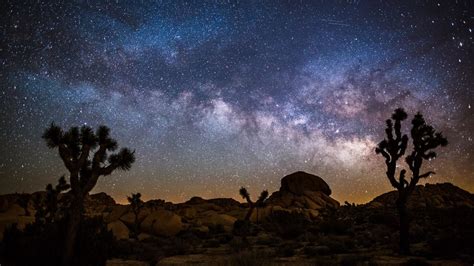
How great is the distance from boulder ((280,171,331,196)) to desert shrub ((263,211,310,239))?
2763 centimetres

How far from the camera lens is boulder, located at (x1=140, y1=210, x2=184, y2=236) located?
100ft

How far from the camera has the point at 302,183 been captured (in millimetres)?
66188

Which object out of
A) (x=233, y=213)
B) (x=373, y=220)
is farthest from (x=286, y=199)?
(x=373, y=220)

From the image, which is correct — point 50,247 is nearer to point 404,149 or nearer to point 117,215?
point 404,149

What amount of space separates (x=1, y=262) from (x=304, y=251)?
11.7m

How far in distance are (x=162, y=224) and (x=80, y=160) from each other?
21.0 metres

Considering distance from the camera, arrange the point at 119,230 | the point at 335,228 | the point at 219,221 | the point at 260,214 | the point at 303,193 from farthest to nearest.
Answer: the point at 303,193, the point at 260,214, the point at 219,221, the point at 119,230, the point at 335,228

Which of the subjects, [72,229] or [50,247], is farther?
[50,247]

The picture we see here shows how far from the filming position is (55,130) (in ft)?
39.0

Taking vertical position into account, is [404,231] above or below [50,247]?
above

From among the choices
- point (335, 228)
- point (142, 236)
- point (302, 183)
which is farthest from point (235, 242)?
point (302, 183)

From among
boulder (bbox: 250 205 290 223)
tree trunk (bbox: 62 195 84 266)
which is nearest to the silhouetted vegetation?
tree trunk (bbox: 62 195 84 266)

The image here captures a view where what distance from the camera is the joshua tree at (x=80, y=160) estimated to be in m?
10.7

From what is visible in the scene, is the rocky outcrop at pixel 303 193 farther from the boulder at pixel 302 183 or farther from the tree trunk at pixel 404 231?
the tree trunk at pixel 404 231
